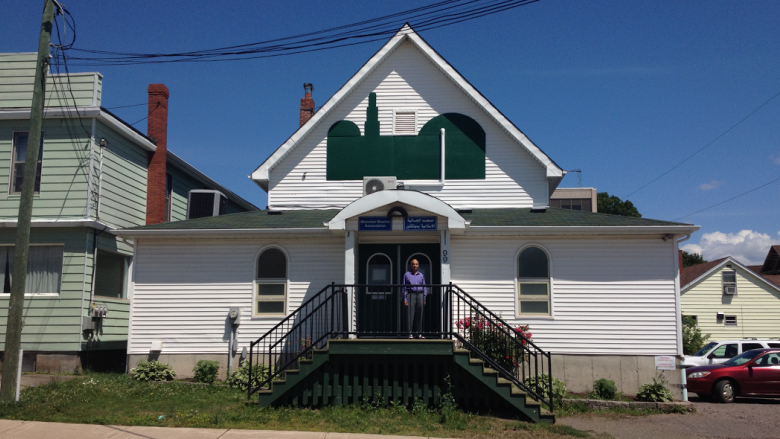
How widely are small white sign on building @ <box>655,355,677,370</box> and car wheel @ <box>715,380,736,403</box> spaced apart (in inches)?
129

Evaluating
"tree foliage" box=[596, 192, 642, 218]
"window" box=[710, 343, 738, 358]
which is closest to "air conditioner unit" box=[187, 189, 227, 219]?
"window" box=[710, 343, 738, 358]

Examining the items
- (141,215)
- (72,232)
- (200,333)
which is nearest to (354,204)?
(200,333)

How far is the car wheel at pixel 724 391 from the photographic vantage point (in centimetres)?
1616

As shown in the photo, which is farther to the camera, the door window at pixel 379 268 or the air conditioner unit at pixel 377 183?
the air conditioner unit at pixel 377 183

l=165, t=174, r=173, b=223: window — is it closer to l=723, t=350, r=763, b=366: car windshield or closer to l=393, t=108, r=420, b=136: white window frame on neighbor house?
l=393, t=108, r=420, b=136: white window frame on neighbor house

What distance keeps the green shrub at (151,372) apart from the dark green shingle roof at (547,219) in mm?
7356

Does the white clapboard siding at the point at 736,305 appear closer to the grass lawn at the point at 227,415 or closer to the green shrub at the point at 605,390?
the green shrub at the point at 605,390

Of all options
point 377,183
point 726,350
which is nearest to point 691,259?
point 726,350

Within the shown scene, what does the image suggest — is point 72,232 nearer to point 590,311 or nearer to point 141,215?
point 141,215

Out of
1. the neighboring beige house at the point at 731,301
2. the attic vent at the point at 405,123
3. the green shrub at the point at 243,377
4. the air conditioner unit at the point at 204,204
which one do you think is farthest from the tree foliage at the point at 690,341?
the green shrub at the point at 243,377

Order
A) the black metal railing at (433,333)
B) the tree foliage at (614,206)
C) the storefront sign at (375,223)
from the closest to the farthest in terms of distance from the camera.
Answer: the black metal railing at (433,333) → the storefront sign at (375,223) → the tree foliage at (614,206)

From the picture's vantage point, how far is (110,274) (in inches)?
702

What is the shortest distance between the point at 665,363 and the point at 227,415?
896cm

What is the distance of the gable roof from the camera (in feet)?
53.4
